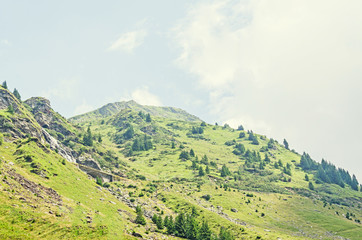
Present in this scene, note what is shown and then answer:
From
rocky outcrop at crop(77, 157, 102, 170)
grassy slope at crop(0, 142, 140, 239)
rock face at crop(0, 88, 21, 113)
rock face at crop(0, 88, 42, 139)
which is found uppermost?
rock face at crop(0, 88, 21, 113)

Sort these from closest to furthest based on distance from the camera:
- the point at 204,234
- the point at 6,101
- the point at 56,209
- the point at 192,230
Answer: the point at 56,209
the point at 192,230
the point at 204,234
the point at 6,101

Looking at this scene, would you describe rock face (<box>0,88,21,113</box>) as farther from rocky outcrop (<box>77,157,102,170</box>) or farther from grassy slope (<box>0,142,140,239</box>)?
grassy slope (<box>0,142,140,239</box>)

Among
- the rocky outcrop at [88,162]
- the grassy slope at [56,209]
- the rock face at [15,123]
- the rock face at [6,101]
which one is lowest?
the grassy slope at [56,209]

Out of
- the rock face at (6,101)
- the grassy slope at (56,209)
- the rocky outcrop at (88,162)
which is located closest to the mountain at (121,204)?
the grassy slope at (56,209)

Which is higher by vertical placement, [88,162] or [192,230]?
[88,162]

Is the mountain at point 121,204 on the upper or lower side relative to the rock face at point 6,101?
lower

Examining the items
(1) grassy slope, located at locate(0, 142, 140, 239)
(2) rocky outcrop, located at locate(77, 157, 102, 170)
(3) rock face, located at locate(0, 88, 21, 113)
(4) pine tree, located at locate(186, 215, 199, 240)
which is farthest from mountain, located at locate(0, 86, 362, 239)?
(2) rocky outcrop, located at locate(77, 157, 102, 170)

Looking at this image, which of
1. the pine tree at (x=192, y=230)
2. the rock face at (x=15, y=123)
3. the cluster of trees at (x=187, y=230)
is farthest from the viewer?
the rock face at (x=15, y=123)

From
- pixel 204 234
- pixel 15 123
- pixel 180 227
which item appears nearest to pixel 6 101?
pixel 15 123

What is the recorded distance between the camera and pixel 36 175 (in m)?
83.6

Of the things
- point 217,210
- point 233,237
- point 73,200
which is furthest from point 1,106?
point 233,237

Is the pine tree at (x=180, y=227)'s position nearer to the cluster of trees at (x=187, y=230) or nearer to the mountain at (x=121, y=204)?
the cluster of trees at (x=187, y=230)

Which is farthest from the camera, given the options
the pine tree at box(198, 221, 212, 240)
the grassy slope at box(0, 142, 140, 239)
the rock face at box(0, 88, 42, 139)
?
the rock face at box(0, 88, 42, 139)

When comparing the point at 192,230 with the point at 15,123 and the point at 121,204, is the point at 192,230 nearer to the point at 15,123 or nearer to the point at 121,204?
the point at 121,204
